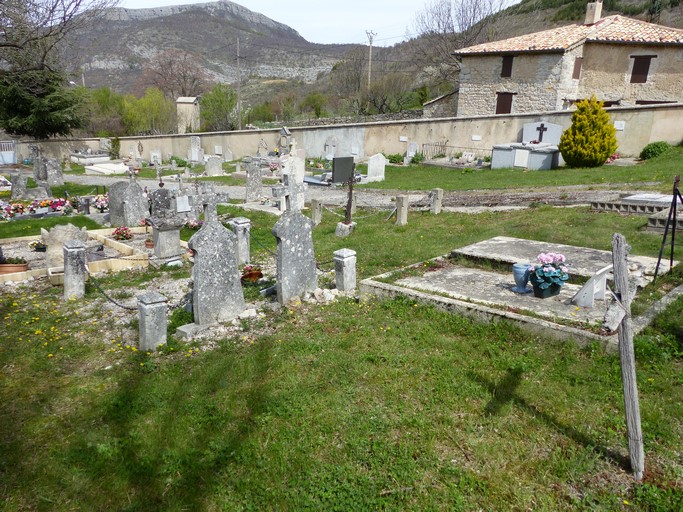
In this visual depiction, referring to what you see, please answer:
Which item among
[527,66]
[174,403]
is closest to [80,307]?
[174,403]

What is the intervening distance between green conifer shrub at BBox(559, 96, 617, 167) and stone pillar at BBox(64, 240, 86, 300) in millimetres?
19099

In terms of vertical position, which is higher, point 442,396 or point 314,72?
point 314,72

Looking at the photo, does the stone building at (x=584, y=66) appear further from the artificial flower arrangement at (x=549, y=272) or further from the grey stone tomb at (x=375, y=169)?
the artificial flower arrangement at (x=549, y=272)

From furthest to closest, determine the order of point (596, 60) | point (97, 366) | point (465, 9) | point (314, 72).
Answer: point (314, 72) → point (465, 9) → point (596, 60) → point (97, 366)

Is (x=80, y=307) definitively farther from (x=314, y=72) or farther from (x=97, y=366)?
(x=314, y=72)

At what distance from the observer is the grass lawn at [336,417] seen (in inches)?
153

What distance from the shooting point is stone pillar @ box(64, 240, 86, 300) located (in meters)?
8.20

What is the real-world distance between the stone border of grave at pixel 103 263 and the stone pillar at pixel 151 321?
12.8 ft

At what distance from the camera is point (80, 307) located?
26.2 feet

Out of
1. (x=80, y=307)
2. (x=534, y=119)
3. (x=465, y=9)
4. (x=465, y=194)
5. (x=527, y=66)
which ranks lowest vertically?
(x=80, y=307)

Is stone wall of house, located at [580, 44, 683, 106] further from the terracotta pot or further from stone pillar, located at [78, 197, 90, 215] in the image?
the terracotta pot

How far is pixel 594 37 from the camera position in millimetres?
28734

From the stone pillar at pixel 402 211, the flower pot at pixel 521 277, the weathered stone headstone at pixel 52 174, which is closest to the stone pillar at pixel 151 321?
the flower pot at pixel 521 277

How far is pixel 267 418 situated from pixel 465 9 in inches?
1800
